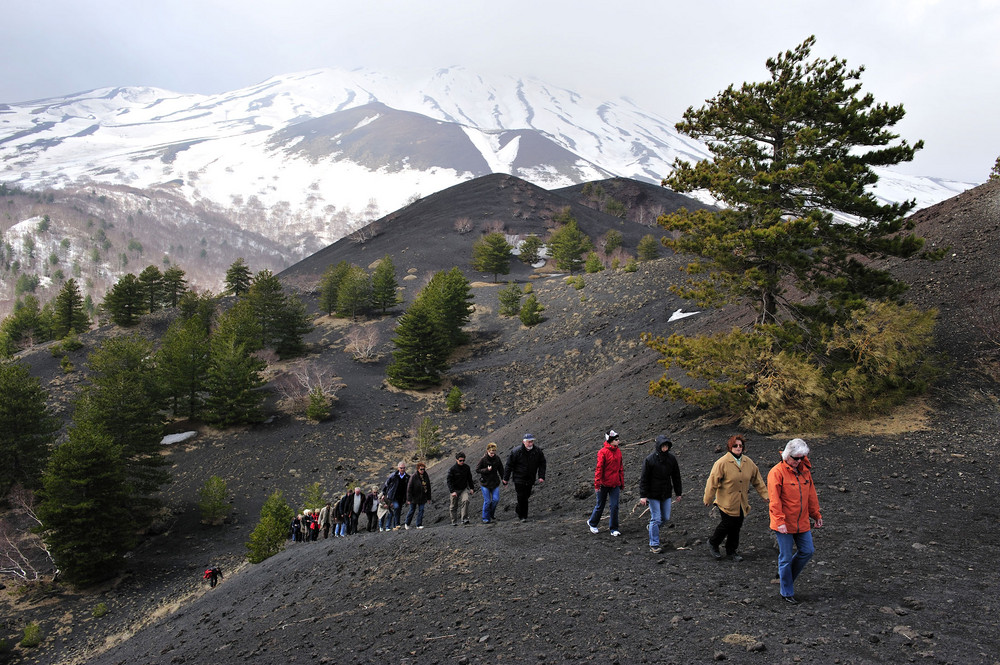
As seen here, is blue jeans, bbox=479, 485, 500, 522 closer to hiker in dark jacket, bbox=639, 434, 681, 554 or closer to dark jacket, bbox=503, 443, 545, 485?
dark jacket, bbox=503, 443, 545, 485

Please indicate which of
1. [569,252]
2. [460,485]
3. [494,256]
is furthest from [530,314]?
[460,485]

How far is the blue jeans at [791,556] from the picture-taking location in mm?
4898

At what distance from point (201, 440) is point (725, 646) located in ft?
91.5

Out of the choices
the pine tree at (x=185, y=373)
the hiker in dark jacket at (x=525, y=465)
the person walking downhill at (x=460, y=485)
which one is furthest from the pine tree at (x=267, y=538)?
the pine tree at (x=185, y=373)

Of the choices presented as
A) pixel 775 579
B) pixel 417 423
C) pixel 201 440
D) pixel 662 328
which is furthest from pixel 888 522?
pixel 201 440

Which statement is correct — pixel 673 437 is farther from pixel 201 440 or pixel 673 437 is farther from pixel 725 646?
pixel 201 440

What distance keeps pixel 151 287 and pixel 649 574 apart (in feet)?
176

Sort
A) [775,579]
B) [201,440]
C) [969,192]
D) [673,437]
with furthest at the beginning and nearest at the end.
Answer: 1. [201,440]
2. [969,192]
3. [673,437]
4. [775,579]

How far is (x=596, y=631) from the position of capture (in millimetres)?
5059

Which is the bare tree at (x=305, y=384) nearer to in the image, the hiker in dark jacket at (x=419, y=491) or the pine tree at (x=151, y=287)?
the hiker in dark jacket at (x=419, y=491)

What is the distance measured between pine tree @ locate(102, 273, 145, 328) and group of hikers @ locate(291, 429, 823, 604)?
44546 millimetres

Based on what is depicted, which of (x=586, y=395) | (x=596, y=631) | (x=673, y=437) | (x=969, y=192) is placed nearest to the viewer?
(x=596, y=631)

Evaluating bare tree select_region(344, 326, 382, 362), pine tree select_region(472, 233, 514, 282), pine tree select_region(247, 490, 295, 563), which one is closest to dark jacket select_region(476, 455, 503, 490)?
pine tree select_region(247, 490, 295, 563)

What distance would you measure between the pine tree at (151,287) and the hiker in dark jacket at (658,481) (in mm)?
52028
